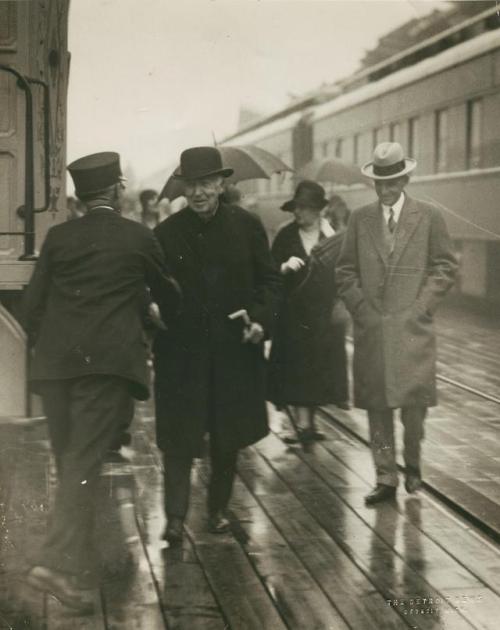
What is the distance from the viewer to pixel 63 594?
3705mm

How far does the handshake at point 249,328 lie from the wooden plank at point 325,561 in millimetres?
911

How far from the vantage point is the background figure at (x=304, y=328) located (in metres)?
6.77

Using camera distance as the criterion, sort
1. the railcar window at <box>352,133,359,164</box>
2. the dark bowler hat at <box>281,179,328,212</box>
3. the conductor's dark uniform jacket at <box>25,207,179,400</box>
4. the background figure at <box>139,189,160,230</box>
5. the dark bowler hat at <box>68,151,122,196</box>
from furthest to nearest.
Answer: the railcar window at <box>352,133,359,164</box>, the background figure at <box>139,189,160,230</box>, the dark bowler hat at <box>281,179,328,212</box>, the dark bowler hat at <box>68,151,122,196</box>, the conductor's dark uniform jacket at <box>25,207,179,400</box>

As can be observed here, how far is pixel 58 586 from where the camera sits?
12.2 ft

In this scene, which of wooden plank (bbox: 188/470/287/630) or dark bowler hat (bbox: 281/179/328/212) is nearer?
wooden plank (bbox: 188/470/287/630)

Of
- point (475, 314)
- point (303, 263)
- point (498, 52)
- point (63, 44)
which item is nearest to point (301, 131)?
point (475, 314)

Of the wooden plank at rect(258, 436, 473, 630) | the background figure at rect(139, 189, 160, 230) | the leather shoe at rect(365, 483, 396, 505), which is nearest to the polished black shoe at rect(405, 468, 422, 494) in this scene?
the leather shoe at rect(365, 483, 396, 505)

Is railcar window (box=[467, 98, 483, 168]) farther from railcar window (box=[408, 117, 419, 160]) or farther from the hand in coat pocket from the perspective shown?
the hand in coat pocket

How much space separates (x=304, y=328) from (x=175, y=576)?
10.1 ft

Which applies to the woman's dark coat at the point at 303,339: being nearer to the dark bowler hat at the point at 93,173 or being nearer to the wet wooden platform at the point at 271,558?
the wet wooden platform at the point at 271,558

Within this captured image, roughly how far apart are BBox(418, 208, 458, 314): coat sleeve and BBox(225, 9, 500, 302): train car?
22.4 feet

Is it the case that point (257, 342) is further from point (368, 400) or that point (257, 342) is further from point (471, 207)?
point (471, 207)

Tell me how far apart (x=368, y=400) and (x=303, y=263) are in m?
1.55

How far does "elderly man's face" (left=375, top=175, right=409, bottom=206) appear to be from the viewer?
5.44 m
